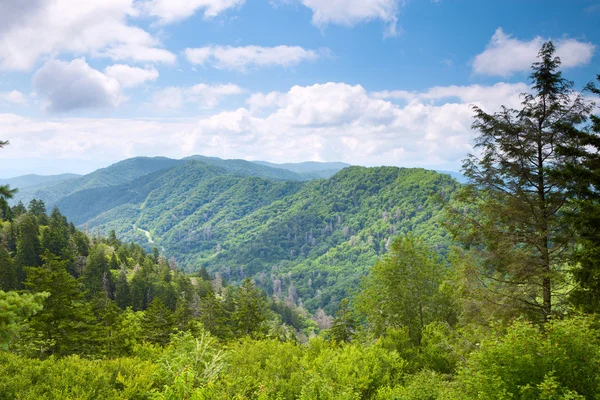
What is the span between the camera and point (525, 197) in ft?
42.3

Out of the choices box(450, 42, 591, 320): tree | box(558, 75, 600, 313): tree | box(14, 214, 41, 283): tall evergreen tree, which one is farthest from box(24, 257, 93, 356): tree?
box(14, 214, 41, 283): tall evergreen tree

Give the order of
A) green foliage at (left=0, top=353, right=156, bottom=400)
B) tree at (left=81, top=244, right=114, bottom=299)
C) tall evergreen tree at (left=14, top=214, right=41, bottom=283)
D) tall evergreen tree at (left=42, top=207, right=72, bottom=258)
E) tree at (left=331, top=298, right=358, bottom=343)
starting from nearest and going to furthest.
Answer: green foliage at (left=0, top=353, right=156, bottom=400)
tree at (left=331, top=298, right=358, bottom=343)
tall evergreen tree at (left=14, top=214, right=41, bottom=283)
tree at (left=81, top=244, right=114, bottom=299)
tall evergreen tree at (left=42, top=207, right=72, bottom=258)

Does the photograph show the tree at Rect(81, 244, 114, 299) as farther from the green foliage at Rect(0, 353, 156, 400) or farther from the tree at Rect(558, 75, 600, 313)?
the tree at Rect(558, 75, 600, 313)

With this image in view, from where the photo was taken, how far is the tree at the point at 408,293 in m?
23.1

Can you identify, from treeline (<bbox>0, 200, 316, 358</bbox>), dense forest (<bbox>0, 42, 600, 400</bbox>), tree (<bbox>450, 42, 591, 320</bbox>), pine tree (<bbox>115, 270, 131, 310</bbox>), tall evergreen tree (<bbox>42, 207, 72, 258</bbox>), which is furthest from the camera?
pine tree (<bbox>115, 270, 131, 310</bbox>)

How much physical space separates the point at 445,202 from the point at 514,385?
7.90 metres

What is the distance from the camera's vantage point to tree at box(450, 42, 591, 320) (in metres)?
12.2

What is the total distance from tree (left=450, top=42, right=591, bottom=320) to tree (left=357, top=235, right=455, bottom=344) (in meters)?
9.57

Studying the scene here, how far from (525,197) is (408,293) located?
39.7ft

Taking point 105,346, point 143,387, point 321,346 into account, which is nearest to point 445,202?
point 321,346

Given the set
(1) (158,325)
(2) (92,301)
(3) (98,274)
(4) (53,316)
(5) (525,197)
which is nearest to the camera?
(5) (525,197)

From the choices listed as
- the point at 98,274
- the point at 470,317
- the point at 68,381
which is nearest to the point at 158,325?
the point at 68,381

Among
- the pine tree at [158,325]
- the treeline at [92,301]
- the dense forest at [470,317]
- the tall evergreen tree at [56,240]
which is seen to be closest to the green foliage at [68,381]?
the dense forest at [470,317]

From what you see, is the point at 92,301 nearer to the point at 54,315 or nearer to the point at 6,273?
the point at 54,315
